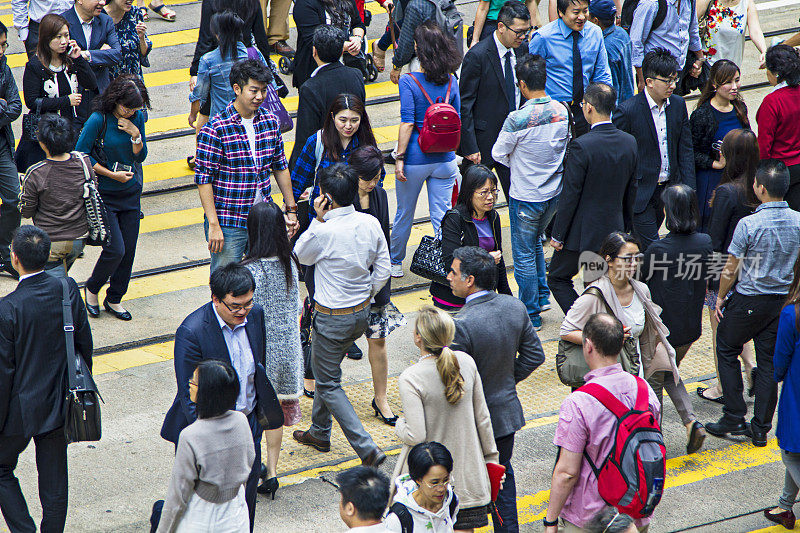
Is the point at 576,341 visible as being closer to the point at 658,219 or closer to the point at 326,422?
the point at 326,422

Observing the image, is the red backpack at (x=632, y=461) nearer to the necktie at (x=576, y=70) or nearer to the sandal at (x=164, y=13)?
the necktie at (x=576, y=70)

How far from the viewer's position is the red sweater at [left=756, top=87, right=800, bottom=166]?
8.78 meters

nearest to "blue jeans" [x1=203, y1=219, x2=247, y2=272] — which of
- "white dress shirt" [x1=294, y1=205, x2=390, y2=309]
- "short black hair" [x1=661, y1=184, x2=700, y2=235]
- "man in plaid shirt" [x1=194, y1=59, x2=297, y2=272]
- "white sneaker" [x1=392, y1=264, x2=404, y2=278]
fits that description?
"man in plaid shirt" [x1=194, y1=59, x2=297, y2=272]

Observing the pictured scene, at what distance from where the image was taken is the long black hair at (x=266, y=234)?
611 centimetres

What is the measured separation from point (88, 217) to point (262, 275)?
2.25 metres

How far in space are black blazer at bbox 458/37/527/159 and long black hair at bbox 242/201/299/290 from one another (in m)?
3.17

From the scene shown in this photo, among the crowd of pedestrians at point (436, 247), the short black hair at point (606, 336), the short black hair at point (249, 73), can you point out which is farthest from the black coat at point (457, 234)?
the short black hair at point (606, 336)

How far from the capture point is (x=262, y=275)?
617 centimetres

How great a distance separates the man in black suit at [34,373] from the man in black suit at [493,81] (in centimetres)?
434

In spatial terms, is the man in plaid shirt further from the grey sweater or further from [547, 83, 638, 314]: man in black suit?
the grey sweater

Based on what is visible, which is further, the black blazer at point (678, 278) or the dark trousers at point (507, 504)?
the black blazer at point (678, 278)

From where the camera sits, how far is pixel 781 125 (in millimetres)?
8859

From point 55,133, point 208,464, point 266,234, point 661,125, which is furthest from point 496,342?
point 55,133

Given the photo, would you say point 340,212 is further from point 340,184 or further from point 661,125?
point 661,125
